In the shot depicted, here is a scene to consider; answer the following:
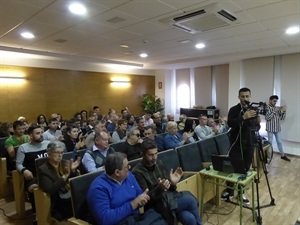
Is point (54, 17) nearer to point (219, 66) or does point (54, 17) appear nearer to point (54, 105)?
point (54, 105)

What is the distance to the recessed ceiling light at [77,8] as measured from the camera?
103 inches

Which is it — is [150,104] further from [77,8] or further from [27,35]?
[77,8]

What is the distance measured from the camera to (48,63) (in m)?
6.24

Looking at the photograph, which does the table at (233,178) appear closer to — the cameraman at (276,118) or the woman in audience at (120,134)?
the woman in audience at (120,134)

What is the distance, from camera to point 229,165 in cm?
251

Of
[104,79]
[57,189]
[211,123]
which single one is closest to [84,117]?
[104,79]

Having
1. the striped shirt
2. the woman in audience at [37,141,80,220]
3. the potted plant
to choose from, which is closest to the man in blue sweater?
the woman in audience at [37,141,80,220]

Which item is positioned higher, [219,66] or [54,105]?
[219,66]

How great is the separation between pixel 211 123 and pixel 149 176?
334 cm

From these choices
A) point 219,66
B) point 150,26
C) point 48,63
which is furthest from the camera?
point 219,66

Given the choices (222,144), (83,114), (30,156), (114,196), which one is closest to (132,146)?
(30,156)

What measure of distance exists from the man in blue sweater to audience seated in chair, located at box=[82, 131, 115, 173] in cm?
83

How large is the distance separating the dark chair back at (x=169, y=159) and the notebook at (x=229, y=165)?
20.9 inches

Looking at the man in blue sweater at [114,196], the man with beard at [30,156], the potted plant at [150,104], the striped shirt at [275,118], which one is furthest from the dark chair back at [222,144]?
the potted plant at [150,104]
